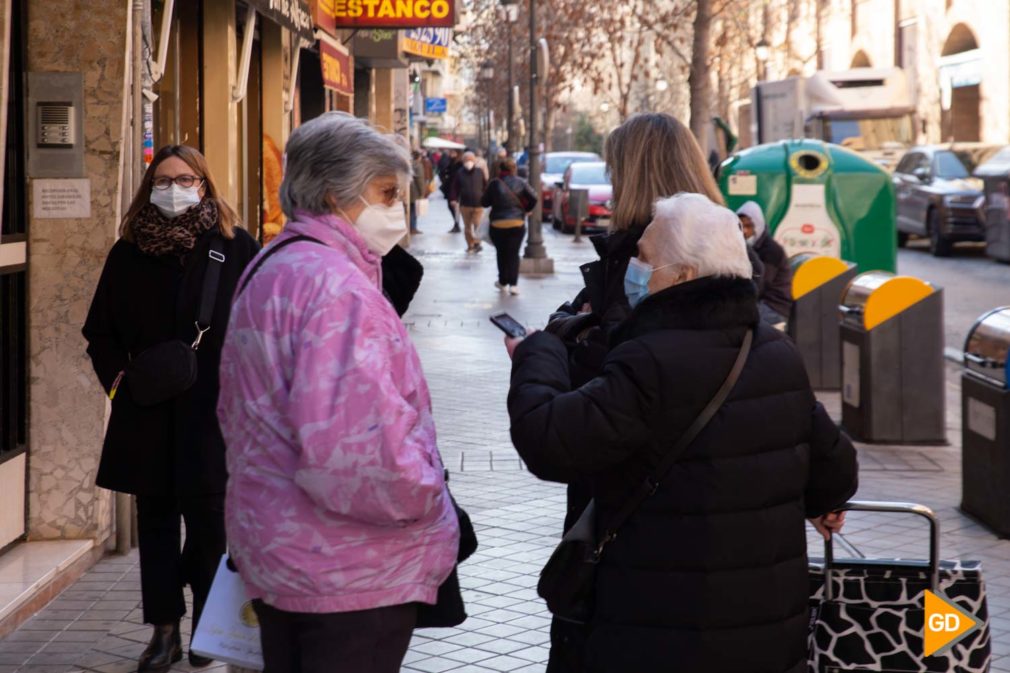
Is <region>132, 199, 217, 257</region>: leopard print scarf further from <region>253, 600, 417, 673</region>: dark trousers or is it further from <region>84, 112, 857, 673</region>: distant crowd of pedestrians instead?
<region>253, 600, 417, 673</region>: dark trousers

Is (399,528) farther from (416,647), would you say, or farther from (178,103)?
(178,103)

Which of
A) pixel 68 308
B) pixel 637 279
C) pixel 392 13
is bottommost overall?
pixel 68 308

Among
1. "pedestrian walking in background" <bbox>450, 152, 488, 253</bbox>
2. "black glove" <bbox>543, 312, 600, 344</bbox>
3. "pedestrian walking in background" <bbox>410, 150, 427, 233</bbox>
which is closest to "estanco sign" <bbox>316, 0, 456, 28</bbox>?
"pedestrian walking in background" <bbox>450, 152, 488, 253</bbox>

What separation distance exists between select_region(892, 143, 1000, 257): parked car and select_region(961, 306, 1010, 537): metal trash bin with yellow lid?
18371mm

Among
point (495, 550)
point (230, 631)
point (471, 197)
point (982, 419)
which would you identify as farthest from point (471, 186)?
point (230, 631)

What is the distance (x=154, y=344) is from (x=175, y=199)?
478 mm

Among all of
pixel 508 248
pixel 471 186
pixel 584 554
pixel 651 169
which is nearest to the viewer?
pixel 584 554

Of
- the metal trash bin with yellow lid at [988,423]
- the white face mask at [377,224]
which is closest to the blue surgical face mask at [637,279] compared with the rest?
the white face mask at [377,224]

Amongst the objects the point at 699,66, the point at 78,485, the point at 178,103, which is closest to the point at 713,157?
the point at 699,66

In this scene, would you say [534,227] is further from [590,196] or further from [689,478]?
[689,478]

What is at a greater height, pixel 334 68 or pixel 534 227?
pixel 334 68

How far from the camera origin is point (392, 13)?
53.9 feet

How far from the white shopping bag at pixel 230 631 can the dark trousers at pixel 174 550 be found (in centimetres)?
175

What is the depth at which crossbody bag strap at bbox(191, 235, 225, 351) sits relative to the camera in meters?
5.18
